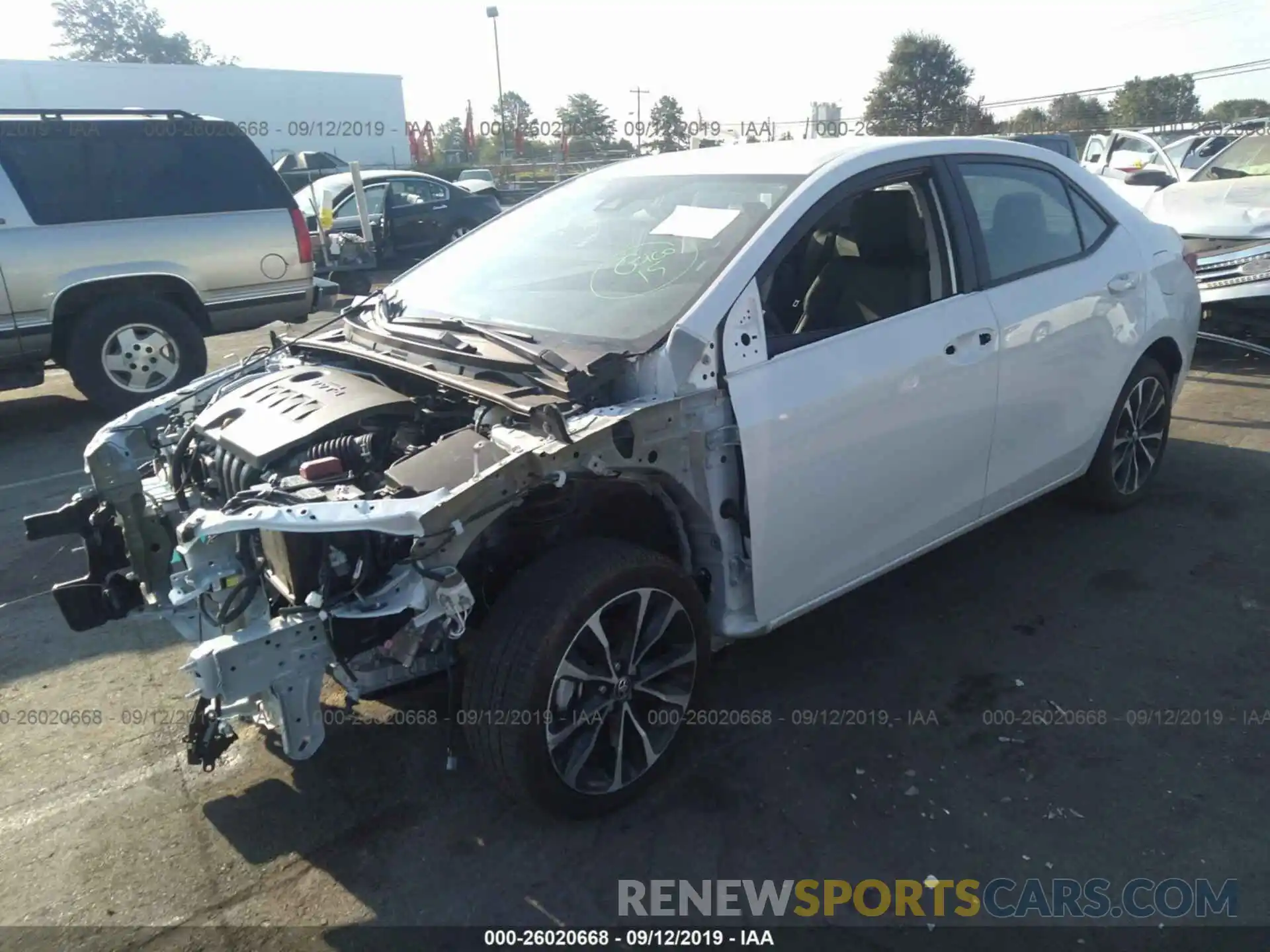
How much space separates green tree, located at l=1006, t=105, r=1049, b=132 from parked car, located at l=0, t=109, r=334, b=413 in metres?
33.2

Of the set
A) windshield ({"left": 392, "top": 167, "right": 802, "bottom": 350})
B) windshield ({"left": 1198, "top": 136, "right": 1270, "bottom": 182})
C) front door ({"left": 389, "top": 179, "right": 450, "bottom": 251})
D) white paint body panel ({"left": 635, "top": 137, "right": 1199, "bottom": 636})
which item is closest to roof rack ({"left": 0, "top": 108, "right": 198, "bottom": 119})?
windshield ({"left": 392, "top": 167, "right": 802, "bottom": 350})

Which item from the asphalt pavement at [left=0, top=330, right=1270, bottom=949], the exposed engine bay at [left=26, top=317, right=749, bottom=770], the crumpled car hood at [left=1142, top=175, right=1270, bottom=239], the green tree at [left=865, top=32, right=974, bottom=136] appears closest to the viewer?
the exposed engine bay at [left=26, top=317, right=749, bottom=770]

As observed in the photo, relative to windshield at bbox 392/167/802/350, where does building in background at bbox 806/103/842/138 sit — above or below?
above

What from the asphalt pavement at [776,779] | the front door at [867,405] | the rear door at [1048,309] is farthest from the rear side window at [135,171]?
the rear door at [1048,309]

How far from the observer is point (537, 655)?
254cm

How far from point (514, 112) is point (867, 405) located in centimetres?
5092

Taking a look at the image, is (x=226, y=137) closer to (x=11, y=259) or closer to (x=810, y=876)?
(x=11, y=259)

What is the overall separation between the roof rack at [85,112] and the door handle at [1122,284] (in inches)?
255

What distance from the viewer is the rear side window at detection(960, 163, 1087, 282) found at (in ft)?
12.3

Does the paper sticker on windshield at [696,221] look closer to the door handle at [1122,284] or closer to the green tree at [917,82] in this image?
the door handle at [1122,284]

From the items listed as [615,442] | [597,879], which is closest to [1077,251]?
[615,442]

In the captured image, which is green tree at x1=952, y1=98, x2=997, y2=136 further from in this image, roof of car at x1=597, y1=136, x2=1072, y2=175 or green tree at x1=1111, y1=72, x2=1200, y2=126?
roof of car at x1=597, y1=136, x2=1072, y2=175

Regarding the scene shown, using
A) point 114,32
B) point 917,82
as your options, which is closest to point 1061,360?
point 917,82

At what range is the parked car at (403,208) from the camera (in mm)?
14352
